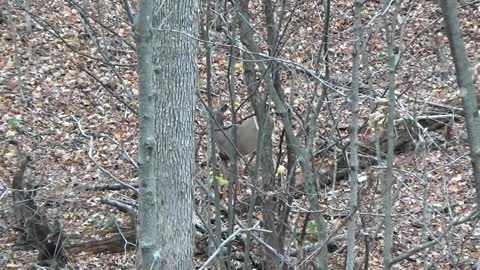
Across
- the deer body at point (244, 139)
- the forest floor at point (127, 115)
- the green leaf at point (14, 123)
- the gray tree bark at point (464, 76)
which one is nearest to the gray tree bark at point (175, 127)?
the forest floor at point (127, 115)

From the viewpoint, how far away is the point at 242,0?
4.92 metres

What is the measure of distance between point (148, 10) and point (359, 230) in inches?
122

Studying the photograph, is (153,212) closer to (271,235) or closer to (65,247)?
(271,235)

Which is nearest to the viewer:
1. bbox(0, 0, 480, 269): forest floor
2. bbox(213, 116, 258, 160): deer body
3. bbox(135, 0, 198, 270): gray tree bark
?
bbox(135, 0, 198, 270): gray tree bark

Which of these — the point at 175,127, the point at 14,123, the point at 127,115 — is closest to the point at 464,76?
the point at 175,127

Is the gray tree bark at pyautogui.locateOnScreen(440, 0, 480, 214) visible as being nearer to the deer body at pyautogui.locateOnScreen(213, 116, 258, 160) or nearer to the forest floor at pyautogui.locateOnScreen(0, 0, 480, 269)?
the forest floor at pyautogui.locateOnScreen(0, 0, 480, 269)

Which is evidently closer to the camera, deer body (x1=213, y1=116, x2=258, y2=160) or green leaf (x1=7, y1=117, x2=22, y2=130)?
deer body (x1=213, y1=116, x2=258, y2=160)

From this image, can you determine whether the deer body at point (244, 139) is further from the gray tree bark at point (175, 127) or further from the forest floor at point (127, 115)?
the gray tree bark at point (175, 127)

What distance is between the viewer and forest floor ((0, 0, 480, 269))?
5.81 m

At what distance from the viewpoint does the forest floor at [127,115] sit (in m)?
5.81

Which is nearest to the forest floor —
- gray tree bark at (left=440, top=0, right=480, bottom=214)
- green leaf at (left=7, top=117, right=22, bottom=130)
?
green leaf at (left=7, top=117, right=22, bottom=130)

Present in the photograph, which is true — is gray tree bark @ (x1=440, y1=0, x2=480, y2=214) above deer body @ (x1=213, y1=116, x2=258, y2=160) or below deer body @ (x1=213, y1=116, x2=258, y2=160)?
above

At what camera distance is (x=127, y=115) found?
1056 cm

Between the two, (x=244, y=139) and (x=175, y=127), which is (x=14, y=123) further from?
(x=175, y=127)
